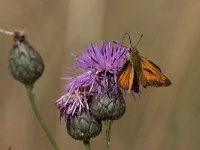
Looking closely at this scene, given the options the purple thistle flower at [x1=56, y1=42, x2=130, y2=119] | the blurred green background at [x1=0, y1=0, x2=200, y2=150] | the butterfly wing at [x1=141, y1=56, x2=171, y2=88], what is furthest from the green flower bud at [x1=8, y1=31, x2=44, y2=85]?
the blurred green background at [x1=0, y1=0, x2=200, y2=150]

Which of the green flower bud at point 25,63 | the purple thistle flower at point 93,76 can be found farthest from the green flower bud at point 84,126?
the green flower bud at point 25,63

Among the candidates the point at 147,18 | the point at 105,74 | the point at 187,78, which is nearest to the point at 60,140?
the point at 187,78

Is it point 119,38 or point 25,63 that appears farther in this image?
point 119,38

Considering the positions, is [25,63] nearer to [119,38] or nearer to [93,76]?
[93,76]

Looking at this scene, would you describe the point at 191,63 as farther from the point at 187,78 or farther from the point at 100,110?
the point at 100,110

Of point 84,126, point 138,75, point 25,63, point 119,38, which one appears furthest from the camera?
point 119,38

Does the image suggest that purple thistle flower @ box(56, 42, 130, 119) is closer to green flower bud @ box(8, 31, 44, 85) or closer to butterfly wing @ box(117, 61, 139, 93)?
butterfly wing @ box(117, 61, 139, 93)

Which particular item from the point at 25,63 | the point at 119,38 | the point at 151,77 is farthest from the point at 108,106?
the point at 119,38
